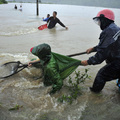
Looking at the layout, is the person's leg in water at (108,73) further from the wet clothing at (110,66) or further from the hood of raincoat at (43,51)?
the hood of raincoat at (43,51)

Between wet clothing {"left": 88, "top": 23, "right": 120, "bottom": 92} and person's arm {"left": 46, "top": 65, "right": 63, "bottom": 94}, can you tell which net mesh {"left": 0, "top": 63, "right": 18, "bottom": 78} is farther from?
wet clothing {"left": 88, "top": 23, "right": 120, "bottom": 92}

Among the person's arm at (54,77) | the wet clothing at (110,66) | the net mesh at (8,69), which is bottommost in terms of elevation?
the net mesh at (8,69)

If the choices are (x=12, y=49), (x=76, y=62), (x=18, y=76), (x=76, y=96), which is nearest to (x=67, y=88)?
(x=76, y=96)

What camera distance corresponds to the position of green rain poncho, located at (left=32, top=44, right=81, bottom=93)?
109 inches

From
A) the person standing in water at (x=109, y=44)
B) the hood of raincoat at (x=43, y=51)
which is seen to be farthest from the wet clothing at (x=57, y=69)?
the person standing in water at (x=109, y=44)

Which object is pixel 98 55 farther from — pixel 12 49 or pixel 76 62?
pixel 12 49

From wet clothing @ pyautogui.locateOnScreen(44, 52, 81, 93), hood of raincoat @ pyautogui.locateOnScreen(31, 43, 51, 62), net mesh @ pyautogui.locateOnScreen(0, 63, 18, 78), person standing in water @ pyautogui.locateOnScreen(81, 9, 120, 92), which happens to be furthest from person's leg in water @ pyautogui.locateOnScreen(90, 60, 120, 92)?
net mesh @ pyautogui.locateOnScreen(0, 63, 18, 78)

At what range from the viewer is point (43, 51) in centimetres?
276

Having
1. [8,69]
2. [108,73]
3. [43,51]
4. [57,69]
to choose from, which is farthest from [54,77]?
[8,69]

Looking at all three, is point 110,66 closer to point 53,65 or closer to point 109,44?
point 109,44

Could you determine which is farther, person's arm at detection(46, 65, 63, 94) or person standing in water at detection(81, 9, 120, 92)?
person's arm at detection(46, 65, 63, 94)

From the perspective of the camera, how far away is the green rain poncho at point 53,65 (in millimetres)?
2762

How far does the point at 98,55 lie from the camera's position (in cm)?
247

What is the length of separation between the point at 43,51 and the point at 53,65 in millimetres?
366
